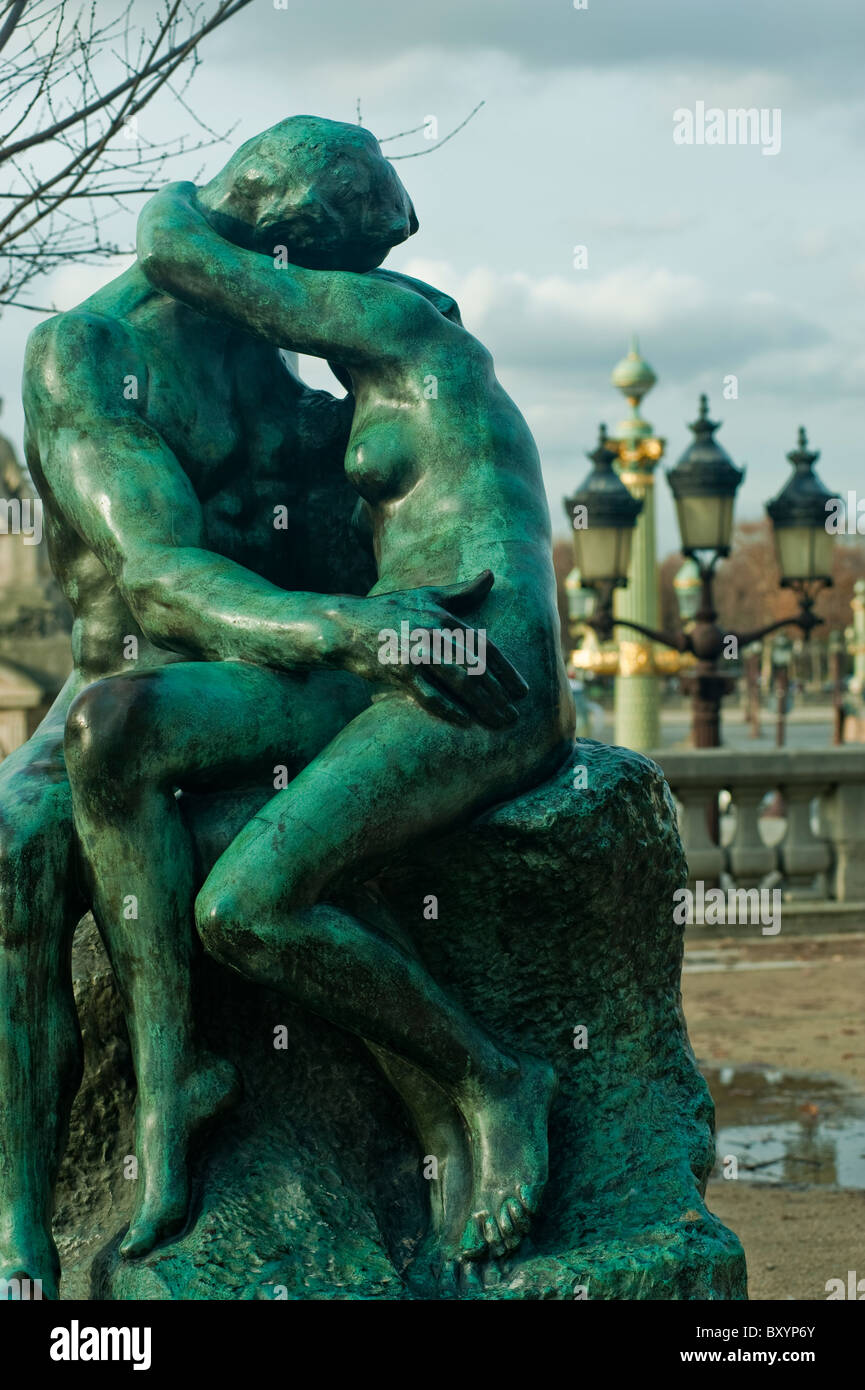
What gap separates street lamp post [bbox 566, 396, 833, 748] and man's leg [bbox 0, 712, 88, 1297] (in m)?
8.56

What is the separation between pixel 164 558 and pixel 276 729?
0.41 meters

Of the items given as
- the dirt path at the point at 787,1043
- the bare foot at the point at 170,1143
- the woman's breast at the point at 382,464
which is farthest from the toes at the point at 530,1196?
the dirt path at the point at 787,1043

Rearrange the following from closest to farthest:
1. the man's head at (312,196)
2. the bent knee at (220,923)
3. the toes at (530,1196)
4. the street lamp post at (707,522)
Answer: the bent knee at (220,923), the toes at (530,1196), the man's head at (312,196), the street lamp post at (707,522)

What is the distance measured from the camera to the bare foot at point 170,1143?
3.32 metres

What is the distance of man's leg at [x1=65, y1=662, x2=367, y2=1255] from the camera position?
132 inches

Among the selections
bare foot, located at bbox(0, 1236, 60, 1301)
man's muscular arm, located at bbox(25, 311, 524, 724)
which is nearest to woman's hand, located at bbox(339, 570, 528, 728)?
man's muscular arm, located at bbox(25, 311, 524, 724)

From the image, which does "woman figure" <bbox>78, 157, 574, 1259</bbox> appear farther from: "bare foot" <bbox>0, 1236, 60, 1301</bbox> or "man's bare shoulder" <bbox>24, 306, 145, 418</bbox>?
"bare foot" <bbox>0, 1236, 60, 1301</bbox>

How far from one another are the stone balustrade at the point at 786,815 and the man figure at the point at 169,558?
25.0 feet

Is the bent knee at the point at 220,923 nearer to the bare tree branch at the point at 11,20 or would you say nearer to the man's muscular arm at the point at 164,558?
the man's muscular arm at the point at 164,558

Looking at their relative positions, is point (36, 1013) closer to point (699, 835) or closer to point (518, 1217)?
point (518, 1217)

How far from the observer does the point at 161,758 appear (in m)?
3.40

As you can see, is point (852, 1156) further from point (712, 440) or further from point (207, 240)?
point (712, 440)

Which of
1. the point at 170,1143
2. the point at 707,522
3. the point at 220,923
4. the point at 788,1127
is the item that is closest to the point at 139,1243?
the point at 170,1143

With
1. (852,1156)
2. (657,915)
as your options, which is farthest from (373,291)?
(852,1156)
